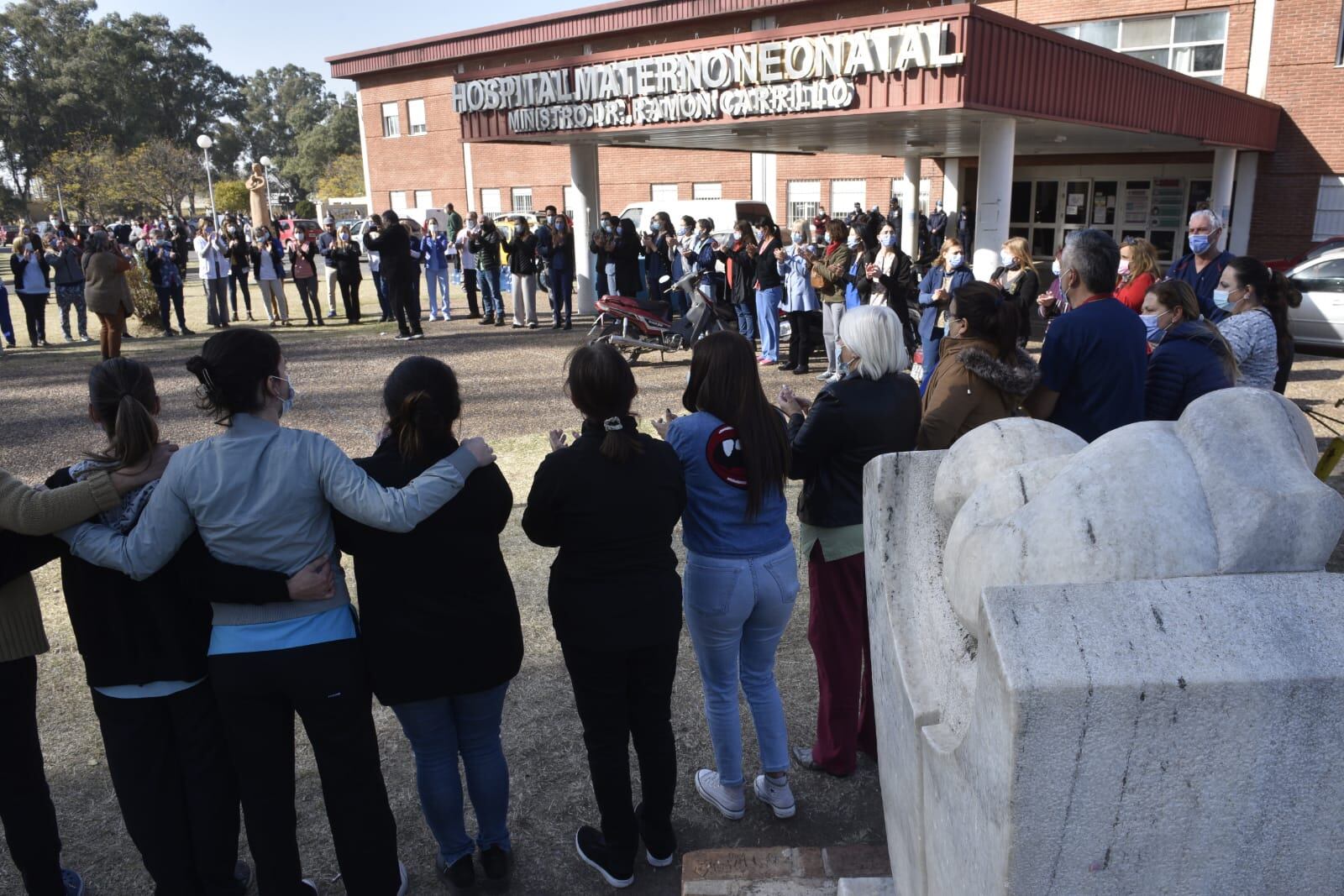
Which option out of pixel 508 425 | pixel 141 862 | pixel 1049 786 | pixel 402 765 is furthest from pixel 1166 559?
pixel 508 425

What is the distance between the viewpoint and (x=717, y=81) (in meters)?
12.2

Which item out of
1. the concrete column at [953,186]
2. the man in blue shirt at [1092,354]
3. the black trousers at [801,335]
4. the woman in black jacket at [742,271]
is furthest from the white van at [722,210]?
the man in blue shirt at [1092,354]

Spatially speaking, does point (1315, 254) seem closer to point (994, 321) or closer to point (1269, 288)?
point (1269, 288)

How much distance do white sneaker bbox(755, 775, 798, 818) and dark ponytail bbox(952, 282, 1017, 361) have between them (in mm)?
1901

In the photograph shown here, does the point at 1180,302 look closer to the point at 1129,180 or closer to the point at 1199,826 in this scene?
the point at 1199,826

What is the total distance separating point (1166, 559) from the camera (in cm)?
161

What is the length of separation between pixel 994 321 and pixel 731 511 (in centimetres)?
153

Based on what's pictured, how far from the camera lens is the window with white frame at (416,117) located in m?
35.2

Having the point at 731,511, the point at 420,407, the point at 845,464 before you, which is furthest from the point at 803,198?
the point at 420,407

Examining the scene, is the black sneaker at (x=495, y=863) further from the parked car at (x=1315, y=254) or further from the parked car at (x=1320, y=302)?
the parked car at (x=1315, y=254)

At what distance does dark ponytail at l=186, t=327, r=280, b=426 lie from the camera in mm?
2506

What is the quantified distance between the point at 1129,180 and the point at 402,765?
22277mm

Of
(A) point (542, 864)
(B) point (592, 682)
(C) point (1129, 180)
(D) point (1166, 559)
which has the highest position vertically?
(C) point (1129, 180)

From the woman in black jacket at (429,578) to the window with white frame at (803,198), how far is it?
25.0 m
